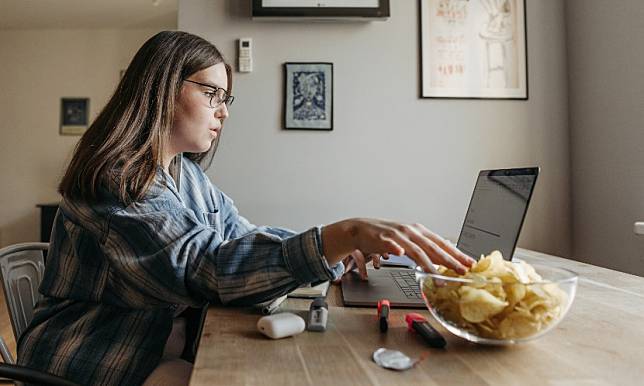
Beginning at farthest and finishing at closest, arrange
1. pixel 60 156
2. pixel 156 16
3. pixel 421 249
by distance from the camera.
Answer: pixel 60 156, pixel 156 16, pixel 421 249

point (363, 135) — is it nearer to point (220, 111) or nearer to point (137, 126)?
point (220, 111)

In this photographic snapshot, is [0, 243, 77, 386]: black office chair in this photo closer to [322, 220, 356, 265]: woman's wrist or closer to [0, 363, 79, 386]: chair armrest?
[0, 363, 79, 386]: chair armrest

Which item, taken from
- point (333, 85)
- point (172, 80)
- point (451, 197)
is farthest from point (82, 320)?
point (451, 197)

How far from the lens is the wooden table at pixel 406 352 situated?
0.54 metres

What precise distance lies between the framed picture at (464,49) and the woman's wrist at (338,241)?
1610mm

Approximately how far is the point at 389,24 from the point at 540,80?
79 cm

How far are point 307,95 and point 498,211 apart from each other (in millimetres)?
1290

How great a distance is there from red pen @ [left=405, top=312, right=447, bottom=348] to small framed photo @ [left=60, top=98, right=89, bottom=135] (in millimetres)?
5094

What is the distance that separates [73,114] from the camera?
16.3ft

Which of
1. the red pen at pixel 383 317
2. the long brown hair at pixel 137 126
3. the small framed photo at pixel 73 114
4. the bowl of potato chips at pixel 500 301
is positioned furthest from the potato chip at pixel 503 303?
the small framed photo at pixel 73 114

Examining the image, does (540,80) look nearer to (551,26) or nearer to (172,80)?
(551,26)

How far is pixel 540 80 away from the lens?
2248mm

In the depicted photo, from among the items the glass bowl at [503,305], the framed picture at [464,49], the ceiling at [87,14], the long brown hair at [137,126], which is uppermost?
the ceiling at [87,14]

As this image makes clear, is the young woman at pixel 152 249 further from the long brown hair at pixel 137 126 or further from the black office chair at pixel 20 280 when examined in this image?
the black office chair at pixel 20 280
